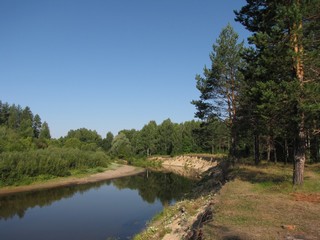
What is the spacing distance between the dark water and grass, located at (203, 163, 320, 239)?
11729 millimetres

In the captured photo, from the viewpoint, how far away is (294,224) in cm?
1013

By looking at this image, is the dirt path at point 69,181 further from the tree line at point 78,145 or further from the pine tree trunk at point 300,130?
the pine tree trunk at point 300,130

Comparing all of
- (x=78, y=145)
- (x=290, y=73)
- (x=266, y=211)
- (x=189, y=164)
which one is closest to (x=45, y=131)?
(x=78, y=145)

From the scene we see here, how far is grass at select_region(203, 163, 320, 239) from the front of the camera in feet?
31.2

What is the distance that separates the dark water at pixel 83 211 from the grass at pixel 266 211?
38.5 feet

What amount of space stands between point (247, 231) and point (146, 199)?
32.3 meters

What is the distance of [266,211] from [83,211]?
27.0m

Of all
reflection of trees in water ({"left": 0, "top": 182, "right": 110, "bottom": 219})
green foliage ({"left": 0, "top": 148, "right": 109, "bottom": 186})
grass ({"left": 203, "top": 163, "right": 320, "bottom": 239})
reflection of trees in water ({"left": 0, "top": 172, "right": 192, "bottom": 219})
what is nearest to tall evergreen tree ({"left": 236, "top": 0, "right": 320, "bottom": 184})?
grass ({"left": 203, "top": 163, "right": 320, "bottom": 239})

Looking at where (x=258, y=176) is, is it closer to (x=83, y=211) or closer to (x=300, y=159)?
(x=300, y=159)

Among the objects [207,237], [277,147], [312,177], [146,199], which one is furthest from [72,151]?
[207,237]

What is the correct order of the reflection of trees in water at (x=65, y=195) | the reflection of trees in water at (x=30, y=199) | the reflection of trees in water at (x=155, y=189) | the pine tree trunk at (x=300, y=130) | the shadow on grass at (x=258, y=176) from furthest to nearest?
the reflection of trees in water at (x=155, y=189), the reflection of trees in water at (x=65, y=195), the reflection of trees in water at (x=30, y=199), the shadow on grass at (x=258, y=176), the pine tree trunk at (x=300, y=130)

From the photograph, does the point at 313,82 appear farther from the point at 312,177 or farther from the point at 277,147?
the point at 277,147

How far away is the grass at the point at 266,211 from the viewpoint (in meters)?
9.50

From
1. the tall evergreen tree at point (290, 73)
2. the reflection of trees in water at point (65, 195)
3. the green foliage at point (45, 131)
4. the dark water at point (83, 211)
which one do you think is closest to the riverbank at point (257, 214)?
the tall evergreen tree at point (290, 73)
